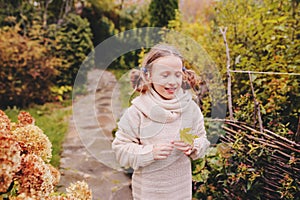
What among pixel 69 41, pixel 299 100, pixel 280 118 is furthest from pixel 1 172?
pixel 69 41

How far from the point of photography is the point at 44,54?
583cm

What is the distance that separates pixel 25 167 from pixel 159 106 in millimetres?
566

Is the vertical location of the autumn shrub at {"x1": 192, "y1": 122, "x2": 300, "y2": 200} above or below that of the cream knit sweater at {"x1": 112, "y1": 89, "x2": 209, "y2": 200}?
below

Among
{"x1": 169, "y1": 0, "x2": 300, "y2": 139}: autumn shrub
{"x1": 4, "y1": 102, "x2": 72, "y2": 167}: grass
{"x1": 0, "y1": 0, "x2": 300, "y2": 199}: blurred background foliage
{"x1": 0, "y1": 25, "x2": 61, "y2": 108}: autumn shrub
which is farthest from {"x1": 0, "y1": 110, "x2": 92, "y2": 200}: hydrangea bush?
{"x1": 0, "y1": 25, "x2": 61, "y2": 108}: autumn shrub

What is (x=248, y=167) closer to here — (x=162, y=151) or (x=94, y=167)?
(x=162, y=151)

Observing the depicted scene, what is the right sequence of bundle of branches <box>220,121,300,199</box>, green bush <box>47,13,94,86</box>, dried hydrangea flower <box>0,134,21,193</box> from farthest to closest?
green bush <box>47,13,94,86</box>
bundle of branches <box>220,121,300,199</box>
dried hydrangea flower <box>0,134,21,193</box>

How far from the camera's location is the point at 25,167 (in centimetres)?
123

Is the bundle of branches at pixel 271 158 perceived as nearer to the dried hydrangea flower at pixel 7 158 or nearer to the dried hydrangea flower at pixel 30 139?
the dried hydrangea flower at pixel 30 139

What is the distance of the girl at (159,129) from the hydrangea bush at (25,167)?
302 mm

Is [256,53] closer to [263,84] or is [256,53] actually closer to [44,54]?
[263,84]

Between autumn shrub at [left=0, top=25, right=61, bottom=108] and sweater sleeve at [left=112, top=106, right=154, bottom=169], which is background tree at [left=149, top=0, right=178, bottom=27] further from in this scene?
sweater sleeve at [left=112, top=106, right=154, bottom=169]

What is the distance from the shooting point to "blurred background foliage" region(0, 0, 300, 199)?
2596 millimetres

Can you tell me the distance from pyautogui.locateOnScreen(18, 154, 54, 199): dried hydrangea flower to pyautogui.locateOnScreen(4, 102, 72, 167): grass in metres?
2.27

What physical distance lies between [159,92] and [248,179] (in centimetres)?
111
